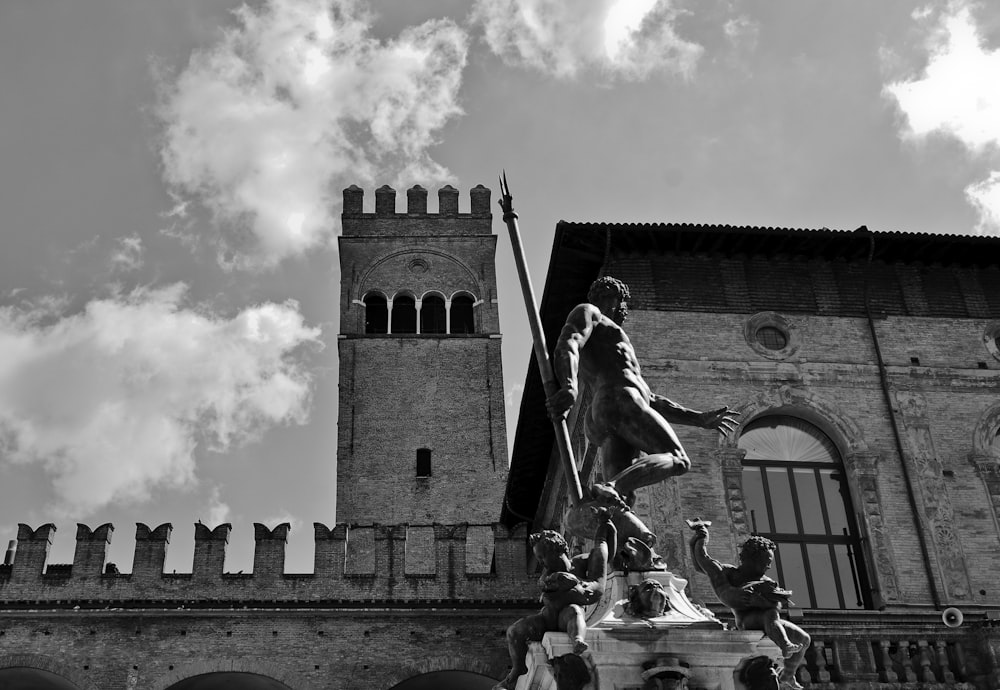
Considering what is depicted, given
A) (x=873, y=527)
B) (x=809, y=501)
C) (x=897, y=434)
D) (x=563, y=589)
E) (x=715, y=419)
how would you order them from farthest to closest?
(x=897, y=434) < (x=809, y=501) < (x=873, y=527) < (x=715, y=419) < (x=563, y=589)

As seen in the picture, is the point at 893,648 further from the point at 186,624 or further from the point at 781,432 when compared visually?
the point at 186,624

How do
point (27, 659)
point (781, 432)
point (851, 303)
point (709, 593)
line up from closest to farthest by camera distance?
point (709, 593), point (781, 432), point (851, 303), point (27, 659)

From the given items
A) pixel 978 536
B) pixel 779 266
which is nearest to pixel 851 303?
pixel 779 266

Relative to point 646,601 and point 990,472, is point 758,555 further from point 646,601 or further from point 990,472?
point 990,472

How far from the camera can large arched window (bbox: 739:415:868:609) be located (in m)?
13.9

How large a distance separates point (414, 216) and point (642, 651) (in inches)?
1262

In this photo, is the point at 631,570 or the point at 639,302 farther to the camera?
the point at 639,302

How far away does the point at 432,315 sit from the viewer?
34688 millimetres

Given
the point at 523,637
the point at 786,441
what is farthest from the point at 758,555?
the point at 786,441

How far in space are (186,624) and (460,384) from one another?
50.0 ft

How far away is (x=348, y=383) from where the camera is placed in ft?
105

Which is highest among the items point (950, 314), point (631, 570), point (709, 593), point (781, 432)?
point (950, 314)

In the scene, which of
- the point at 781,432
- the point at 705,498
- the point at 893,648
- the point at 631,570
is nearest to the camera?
the point at 631,570

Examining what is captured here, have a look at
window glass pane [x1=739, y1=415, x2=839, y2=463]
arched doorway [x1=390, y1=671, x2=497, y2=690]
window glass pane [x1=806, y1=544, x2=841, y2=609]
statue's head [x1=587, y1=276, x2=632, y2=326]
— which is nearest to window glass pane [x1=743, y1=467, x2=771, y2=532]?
window glass pane [x1=739, y1=415, x2=839, y2=463]
